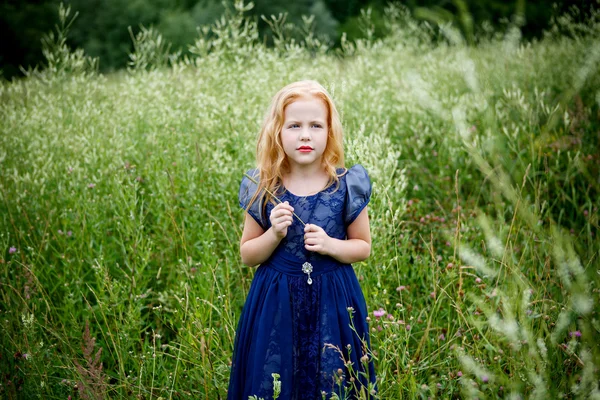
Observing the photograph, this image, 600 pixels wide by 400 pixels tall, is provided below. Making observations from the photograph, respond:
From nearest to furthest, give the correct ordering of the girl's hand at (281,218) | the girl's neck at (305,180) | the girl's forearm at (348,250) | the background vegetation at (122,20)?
the girl's hand at (281,218)
the girl's forearm at (348,250)
the girl's neck at (305,180)
the background vegetation at (122,20)

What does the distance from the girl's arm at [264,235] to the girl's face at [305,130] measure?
23 centimetres

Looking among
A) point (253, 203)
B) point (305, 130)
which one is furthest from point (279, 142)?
point (253, 203)

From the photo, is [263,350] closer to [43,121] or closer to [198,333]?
[198,333]

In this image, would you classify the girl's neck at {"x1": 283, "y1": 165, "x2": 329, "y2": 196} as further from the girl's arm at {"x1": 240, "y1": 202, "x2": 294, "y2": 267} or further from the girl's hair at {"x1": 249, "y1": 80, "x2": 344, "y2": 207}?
the girl's arm at {"x1": 240, "y1": 202, "x2": 294, "y2": 267}

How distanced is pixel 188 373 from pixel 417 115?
2.88m

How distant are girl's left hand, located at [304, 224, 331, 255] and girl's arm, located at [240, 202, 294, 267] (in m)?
0.08

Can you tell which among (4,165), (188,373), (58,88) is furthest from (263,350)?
(58,88)

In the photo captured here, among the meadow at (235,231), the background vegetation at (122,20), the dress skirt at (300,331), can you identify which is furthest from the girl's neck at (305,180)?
the background vegetation at (122,20)

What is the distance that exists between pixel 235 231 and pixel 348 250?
1031mm

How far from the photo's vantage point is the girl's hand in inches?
66.4

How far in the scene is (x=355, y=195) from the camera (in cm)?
189

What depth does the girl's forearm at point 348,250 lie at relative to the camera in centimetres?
179

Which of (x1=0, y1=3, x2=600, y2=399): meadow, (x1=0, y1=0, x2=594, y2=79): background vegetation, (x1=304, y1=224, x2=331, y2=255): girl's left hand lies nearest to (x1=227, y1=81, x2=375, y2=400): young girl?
(x1=304, y1=224, x2=331, y2=255): girl's left hand

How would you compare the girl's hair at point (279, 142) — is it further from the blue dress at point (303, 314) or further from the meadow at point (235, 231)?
the meadow at point (235, 231)
